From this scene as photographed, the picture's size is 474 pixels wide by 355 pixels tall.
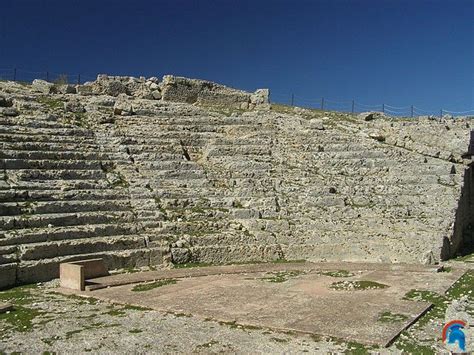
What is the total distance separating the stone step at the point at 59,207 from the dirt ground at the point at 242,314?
2.68 metres

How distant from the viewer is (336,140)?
2114 cm

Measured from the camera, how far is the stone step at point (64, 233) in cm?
1332

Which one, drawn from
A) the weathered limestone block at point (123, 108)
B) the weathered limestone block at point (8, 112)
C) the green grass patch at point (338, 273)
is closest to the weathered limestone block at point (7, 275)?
the green grass patch at point (338, 273)

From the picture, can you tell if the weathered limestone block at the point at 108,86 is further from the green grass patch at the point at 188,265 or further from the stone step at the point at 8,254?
the stone step at the point at 8,254

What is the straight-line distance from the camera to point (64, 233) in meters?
14.1

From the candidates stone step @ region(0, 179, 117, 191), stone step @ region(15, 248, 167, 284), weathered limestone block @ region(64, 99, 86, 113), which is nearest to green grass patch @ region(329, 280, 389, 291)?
stone step @ region(15, 248, 167, 284)

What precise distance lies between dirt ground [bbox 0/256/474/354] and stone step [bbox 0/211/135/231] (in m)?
2.13

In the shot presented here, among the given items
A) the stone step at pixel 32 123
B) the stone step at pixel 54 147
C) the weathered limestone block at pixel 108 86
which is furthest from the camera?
the weathered limestone block at pixel 108 86

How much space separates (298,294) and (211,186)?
7.83m

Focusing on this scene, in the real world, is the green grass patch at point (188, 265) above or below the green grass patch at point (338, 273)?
above

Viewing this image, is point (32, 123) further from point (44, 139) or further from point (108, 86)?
point (108, 86)

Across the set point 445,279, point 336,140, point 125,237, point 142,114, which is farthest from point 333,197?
point 142,114

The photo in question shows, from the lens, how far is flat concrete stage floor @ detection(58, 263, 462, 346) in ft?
30.2

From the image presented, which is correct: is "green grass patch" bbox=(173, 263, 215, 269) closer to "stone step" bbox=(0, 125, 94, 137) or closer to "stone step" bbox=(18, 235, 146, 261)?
"stone step" bbox=(18, 235, 146, 261)
